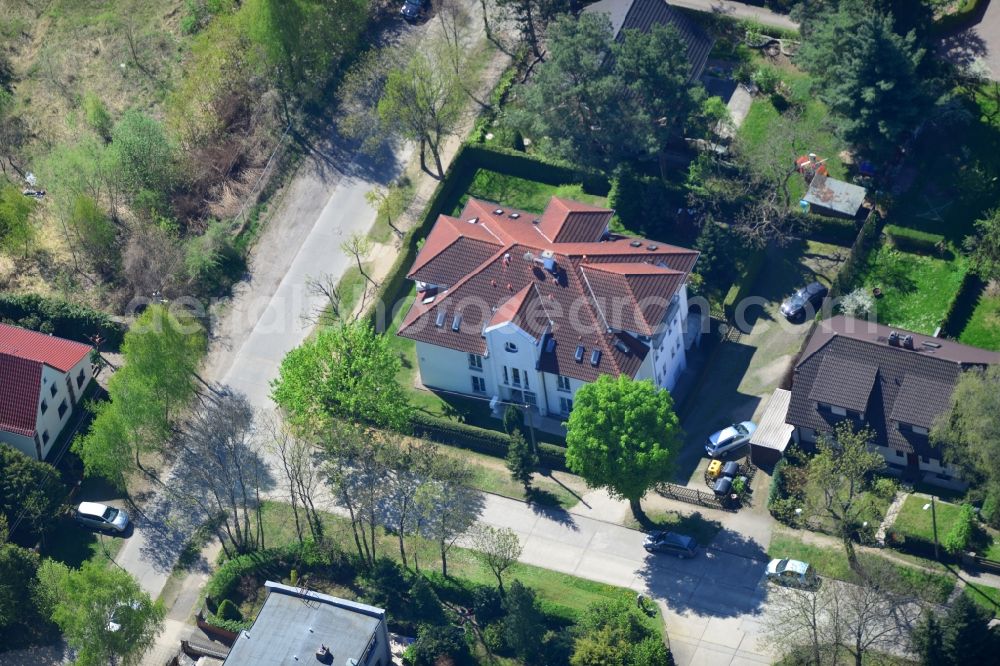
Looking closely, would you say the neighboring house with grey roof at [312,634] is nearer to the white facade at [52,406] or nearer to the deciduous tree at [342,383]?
the deciduous tree at [342,383]

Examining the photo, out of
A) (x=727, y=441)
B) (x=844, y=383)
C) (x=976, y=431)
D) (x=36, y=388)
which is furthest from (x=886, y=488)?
(x=36, y=388)

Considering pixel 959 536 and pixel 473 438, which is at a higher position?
pixel 959 536

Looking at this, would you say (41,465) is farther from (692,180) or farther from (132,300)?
(692,180)

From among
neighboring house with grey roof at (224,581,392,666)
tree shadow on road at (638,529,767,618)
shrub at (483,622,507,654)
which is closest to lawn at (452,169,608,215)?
tree shadow on road at (638,529,767,618)

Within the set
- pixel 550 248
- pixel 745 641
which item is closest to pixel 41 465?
pixel 550 248

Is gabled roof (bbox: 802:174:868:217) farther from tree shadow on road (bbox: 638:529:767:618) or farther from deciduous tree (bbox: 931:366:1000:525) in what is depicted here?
tree shadow on road (bbox: 638:529:767:618)

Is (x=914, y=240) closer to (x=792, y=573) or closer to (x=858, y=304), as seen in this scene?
(x=858, y=304)
